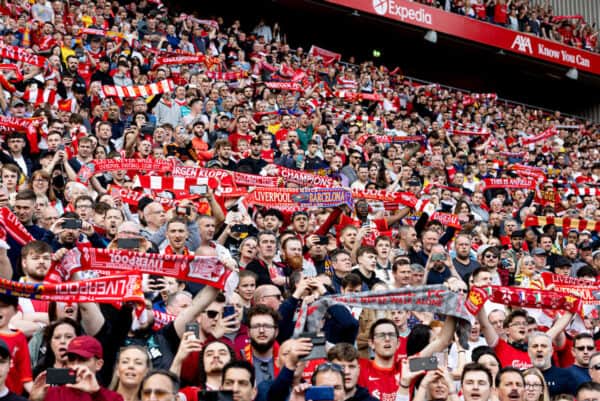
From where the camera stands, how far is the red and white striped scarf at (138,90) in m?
11.9

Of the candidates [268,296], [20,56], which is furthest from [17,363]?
[20,56]

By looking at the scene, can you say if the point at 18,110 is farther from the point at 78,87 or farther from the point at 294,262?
the point at 294,262

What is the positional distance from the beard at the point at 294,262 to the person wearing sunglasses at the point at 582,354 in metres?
2.29

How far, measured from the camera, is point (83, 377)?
4105 mm

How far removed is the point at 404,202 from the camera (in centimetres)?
1027

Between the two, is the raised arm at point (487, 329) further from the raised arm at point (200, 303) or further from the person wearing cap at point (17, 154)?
the person wearing cap at point (17, 154)

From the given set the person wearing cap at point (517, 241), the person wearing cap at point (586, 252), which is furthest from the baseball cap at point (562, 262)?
the person wearing cap at point (586, 252)

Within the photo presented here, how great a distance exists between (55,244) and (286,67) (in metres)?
12.7

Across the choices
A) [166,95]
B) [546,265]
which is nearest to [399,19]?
[166,95]

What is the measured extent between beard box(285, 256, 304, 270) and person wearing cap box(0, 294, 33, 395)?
306 centimetres

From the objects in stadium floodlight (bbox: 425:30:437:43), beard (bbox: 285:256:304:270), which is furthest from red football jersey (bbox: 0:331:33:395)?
stadium floodlight (bbox: 425:30:437:43)

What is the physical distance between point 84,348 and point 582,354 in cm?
365

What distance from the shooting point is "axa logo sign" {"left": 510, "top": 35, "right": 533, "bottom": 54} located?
1080 inches

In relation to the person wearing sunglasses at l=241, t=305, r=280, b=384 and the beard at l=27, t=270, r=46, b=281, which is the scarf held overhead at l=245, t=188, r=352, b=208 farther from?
the beard at l=27, t=270, r=46, b=281
